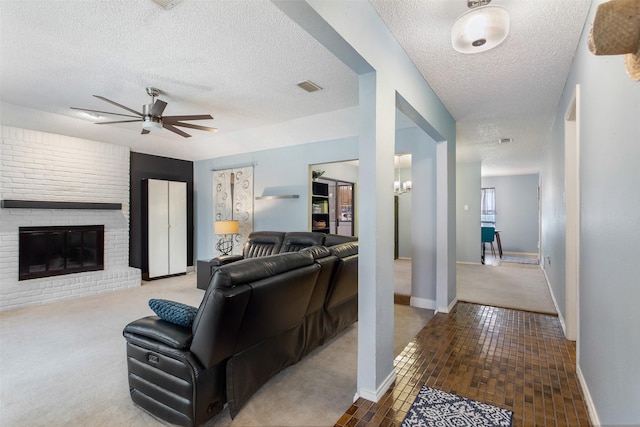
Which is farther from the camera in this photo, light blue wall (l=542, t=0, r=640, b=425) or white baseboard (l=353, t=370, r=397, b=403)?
white baseboard (l=353, t=370, r=397, b=403)

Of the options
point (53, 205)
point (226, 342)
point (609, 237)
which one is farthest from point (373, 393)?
point (53, 205)

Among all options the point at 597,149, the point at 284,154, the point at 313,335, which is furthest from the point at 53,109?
the point at 597,149

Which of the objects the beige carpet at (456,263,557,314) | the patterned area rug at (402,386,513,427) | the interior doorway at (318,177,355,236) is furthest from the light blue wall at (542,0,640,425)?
the interior doorway at (318,177,355,236)

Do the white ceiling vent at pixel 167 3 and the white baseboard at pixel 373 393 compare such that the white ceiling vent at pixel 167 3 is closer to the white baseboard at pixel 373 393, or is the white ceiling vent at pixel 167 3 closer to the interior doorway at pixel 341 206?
the white baseboard at pixel 373 393

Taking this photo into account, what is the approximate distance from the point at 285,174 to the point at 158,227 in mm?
2679

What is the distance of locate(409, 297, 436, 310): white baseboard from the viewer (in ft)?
12.8

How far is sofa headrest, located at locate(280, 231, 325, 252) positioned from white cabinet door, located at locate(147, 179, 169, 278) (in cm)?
268

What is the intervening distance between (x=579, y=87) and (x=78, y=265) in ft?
21.4

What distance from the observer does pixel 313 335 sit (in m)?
2.62

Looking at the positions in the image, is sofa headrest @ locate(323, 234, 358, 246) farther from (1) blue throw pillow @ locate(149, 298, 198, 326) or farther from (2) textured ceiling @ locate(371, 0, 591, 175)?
(1) blue throw pillow @ locate(149, 298, 198, 326)

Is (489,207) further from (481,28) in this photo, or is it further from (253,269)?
(253,269)

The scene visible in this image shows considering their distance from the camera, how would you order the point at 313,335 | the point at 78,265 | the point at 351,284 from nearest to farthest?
the point at 313,335 < the point at 351,284 < the point at 78,265

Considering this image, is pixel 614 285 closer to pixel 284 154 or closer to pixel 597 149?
pixel 597 149

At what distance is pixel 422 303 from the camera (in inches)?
156
